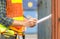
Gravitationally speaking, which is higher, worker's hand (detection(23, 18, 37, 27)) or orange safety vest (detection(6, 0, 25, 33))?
orange safety vest (detection(6, 0, 25, 33))

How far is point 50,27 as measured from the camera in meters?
3.11

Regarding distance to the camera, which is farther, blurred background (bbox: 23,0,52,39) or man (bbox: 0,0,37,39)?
blurred background (bbox: 23,0,52,39)

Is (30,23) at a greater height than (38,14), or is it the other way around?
(38,14)

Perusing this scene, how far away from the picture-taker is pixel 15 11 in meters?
3.00

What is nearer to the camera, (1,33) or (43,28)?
(1,33)

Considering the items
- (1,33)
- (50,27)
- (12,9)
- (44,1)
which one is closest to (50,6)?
(44,1)

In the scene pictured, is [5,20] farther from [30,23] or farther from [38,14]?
[38,14]

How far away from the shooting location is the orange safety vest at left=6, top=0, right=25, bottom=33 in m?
2.97

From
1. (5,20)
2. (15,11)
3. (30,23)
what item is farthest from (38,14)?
(5,20)

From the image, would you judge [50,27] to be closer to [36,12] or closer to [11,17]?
[36,12]

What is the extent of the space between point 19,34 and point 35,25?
0.87ft

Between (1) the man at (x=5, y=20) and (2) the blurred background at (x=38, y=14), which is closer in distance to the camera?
(1) the man at (x=5, y=20)

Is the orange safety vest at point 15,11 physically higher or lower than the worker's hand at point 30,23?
higher

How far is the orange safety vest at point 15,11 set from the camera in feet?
9.74
